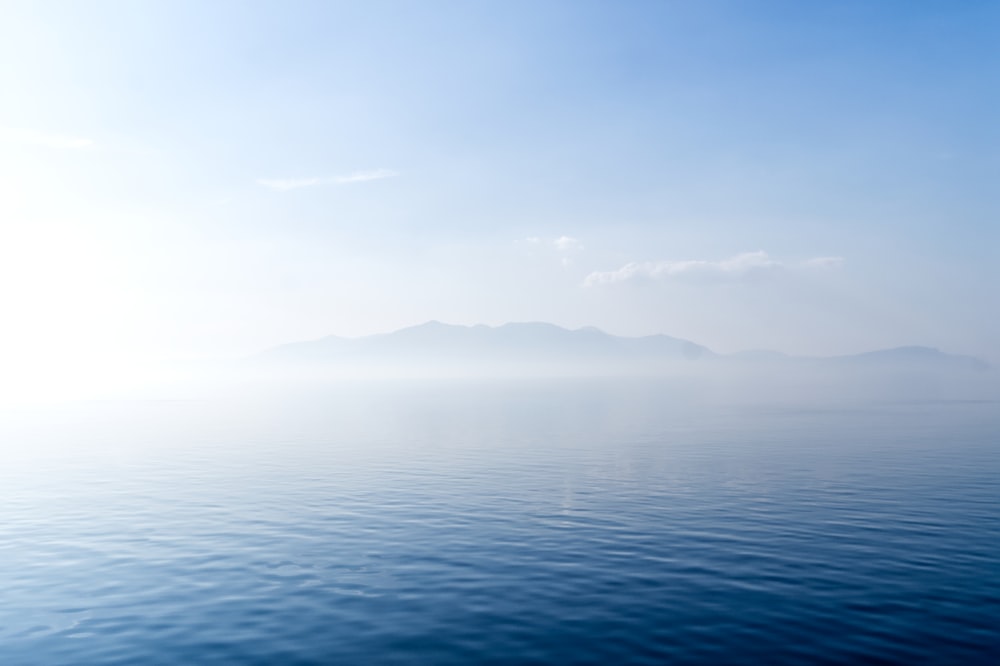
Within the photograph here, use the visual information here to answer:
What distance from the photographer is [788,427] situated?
377ft

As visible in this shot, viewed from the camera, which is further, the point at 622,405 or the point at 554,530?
the point at 622,405

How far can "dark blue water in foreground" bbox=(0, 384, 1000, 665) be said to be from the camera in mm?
26000

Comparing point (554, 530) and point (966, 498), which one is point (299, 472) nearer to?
point (554, 530)

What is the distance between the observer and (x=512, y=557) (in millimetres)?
37969

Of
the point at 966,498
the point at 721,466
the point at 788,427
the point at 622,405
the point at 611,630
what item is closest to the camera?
the point at 611,630

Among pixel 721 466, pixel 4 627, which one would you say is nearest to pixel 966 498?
pixel 721 466

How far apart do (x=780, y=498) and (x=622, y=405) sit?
443 feet

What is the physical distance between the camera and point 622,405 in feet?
618

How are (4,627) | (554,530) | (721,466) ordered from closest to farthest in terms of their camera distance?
(4,627), (554,530), (721,466)

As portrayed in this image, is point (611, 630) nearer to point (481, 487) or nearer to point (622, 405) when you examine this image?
point (481, 487)

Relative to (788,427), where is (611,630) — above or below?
below

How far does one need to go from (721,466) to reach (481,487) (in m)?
26.6

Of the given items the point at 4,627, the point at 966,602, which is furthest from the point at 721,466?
the point at 4,627

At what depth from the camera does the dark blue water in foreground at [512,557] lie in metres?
26.0
